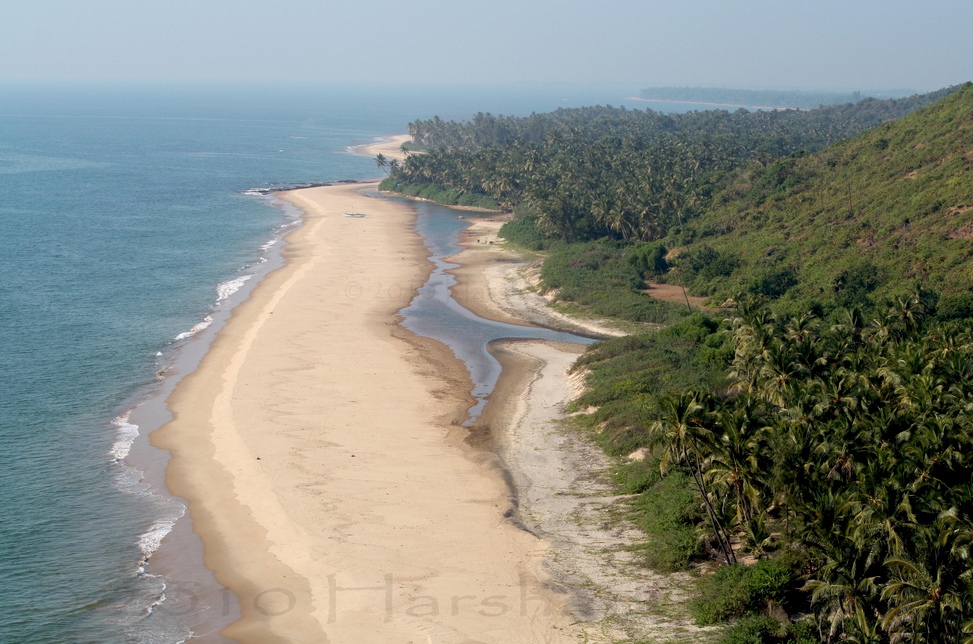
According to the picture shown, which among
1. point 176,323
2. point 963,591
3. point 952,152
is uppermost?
point 952,152

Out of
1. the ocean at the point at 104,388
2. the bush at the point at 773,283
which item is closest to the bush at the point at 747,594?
the ocean at the point at 104,388

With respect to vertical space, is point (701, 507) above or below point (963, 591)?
below

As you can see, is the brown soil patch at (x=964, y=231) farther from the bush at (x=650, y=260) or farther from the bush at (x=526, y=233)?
the bush at (x=526, y=233)

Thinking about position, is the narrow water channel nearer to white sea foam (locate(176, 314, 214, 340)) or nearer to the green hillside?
white sea foam (locate(176, 314, 214, 340))

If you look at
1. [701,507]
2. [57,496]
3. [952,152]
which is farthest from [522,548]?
[952,152]

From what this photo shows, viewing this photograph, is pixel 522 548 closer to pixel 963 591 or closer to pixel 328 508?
pixel 328 508

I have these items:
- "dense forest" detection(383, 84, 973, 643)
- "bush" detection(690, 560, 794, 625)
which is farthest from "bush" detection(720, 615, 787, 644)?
"bush" detection(690, 560, 794, 625)
